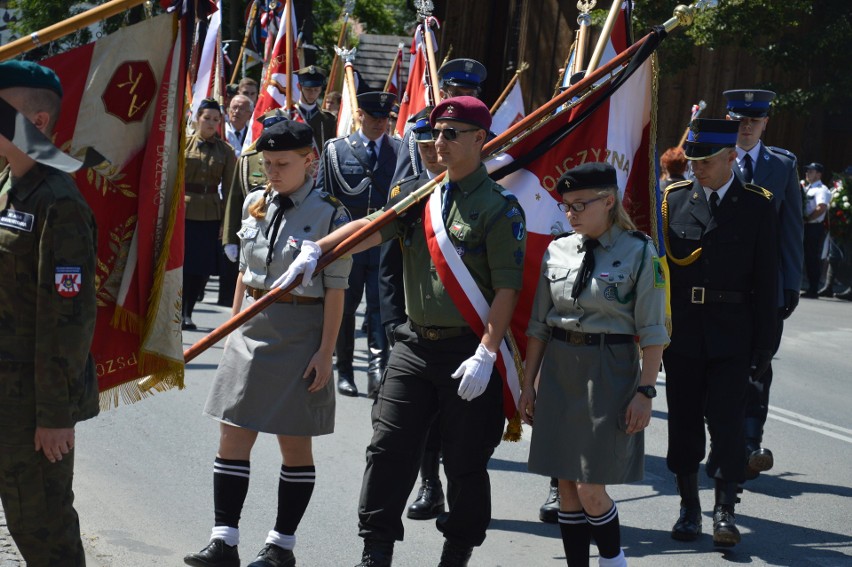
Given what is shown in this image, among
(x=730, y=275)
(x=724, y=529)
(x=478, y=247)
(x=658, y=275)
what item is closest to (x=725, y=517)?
(x=724, y=529)

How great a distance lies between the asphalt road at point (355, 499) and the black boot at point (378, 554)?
2.22 feet

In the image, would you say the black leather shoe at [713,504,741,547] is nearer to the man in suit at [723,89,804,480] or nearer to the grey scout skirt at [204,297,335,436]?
the man in suit at [723,89,804,480]

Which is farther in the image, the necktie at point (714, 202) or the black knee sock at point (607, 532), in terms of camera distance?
the necktie at point (714, 202)

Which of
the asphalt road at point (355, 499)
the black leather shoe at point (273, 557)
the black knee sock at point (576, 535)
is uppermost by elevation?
the black knee sock at point (576, 535)

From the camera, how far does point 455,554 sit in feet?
16.4

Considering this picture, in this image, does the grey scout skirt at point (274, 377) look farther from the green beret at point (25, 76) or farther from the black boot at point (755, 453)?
the black boot at point (755, 453)

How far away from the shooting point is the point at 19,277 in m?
3.82

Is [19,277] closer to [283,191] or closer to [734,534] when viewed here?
[283,191]

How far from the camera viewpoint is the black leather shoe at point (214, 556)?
16.8ft

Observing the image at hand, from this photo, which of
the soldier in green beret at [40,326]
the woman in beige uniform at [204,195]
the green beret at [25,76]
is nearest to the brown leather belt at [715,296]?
the soldier in green beret at [40,326]

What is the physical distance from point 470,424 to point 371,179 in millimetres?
4495

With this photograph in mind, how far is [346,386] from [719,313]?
12.5ft

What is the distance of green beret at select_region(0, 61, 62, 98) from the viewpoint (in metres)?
3.84

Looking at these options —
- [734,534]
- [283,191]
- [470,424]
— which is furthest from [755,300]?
[283,191]
